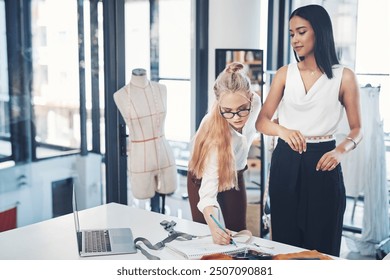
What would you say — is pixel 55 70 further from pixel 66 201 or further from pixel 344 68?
pixel 344 68

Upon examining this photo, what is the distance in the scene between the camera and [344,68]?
193 cm

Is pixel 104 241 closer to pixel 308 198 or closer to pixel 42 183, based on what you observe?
pixel 308 198

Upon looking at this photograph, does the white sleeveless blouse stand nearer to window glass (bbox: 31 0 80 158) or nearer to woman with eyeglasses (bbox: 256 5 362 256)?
woman with eyeglasses (bbox: 256 5 362 256)

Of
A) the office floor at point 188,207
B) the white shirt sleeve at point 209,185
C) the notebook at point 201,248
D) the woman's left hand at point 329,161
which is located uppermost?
the woman's left hand at point 329,161

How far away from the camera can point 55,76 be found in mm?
2574

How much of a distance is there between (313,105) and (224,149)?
365mm

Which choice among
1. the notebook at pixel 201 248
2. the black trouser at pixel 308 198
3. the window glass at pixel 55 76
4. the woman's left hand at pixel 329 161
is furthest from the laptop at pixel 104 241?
the window glass at pixel 55 76

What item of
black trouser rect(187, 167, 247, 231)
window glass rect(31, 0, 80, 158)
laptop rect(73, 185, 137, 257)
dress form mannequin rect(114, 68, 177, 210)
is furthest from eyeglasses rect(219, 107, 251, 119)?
window glass rect(31, 0, 80, 158)

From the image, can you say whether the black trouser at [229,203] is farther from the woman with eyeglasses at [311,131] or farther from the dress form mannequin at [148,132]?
the dress form mannequin at [148,132]

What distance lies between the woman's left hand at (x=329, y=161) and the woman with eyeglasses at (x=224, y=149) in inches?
11.3

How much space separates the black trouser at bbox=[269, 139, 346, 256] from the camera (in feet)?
6.59

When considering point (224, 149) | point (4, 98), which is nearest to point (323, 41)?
point (224, 149)

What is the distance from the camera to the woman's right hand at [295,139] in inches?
78.0

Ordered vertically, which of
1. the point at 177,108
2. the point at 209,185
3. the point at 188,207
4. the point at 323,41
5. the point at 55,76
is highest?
the point at 323,41
